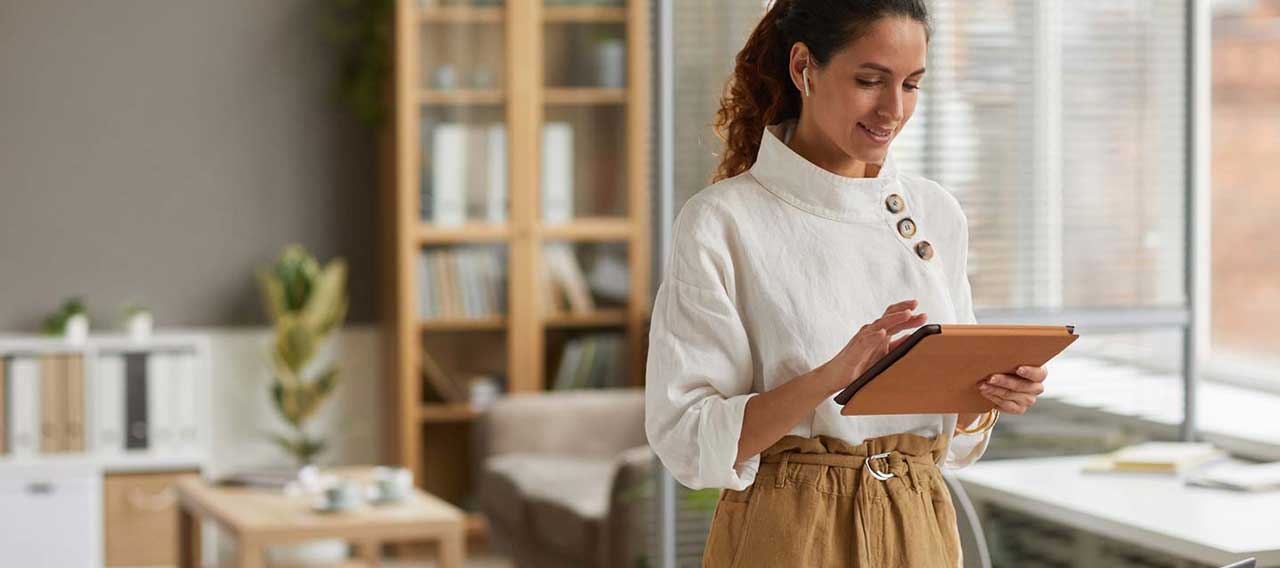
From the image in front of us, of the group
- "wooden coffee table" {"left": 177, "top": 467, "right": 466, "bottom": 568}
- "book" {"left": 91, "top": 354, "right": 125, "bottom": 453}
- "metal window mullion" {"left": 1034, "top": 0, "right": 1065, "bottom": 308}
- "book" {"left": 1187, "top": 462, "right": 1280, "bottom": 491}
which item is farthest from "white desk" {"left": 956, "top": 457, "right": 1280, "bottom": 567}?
"book" {"left": 91, "top": 354, "right": 125, "bottom": 453}

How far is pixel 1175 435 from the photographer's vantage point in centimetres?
289

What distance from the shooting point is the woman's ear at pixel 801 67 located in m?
1.46

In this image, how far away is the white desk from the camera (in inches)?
78.5

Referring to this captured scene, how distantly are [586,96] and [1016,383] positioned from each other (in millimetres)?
3803

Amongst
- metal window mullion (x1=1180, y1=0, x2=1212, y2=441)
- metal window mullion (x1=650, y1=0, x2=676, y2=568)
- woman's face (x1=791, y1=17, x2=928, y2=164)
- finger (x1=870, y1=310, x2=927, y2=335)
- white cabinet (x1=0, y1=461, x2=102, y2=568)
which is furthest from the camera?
white cabinet (x1=0, y1=461, x2=102, y2=568)

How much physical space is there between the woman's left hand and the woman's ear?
1.08 feet

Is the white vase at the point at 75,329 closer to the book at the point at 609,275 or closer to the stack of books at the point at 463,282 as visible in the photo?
the stack of books at the point at 463,282

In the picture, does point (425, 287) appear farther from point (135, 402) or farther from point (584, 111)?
point (135, 402)

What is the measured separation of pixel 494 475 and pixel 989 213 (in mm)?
2282

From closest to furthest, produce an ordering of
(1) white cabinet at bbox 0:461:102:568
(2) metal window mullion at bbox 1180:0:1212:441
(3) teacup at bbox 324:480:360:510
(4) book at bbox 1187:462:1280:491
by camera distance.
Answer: (4) book at bbox 1187:462:1280:491, (2) metal window mullion at bbox 1180:0:1212:441, (3) teacup at bbox 324:480:360:510, (1) white cabinet at bbox 0:461:102:568

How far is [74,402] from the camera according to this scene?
4.80 meters

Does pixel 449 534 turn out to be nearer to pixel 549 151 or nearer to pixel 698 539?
pixel 698 539

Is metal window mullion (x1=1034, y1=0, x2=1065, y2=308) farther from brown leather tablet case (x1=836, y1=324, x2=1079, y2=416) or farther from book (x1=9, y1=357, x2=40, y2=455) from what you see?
book (x1=9, y1=357, x2=40, y2=455)

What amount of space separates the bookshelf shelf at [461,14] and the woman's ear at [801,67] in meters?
3.66
